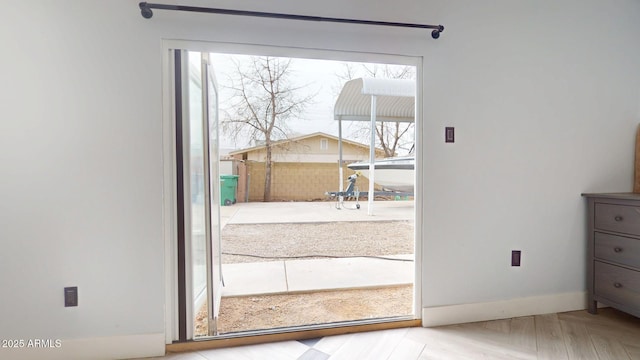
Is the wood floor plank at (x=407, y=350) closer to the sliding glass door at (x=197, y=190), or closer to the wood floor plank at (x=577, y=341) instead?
the wood floor plank at (x=577, y=341)

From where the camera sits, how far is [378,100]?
159 inches

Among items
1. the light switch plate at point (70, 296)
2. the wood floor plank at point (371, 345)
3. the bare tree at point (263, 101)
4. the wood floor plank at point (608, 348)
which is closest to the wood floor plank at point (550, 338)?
the wood floor plank at point (608, 348)

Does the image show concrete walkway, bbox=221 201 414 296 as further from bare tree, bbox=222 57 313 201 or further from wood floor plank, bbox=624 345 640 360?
bare tree, bbox=222 57 313 201

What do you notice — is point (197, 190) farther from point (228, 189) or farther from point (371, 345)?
point (228, 189)

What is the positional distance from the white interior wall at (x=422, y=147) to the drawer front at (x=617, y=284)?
A: 12cm

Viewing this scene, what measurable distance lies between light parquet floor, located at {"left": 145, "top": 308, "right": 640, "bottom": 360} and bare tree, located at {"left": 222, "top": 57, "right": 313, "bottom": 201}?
3486 mm

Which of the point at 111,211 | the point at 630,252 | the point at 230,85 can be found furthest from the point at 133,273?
the point at 230,85

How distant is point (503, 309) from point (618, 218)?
886 millimetres

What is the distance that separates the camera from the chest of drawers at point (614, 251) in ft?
5.44

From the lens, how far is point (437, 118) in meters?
1.73

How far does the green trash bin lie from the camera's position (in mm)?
5359

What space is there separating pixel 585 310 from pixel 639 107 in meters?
1.47

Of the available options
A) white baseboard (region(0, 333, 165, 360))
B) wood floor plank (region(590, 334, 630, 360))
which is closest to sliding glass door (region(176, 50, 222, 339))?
white baseboard (region(0, 333, 165, 360))

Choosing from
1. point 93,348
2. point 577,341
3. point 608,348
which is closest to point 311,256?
point 93,348
